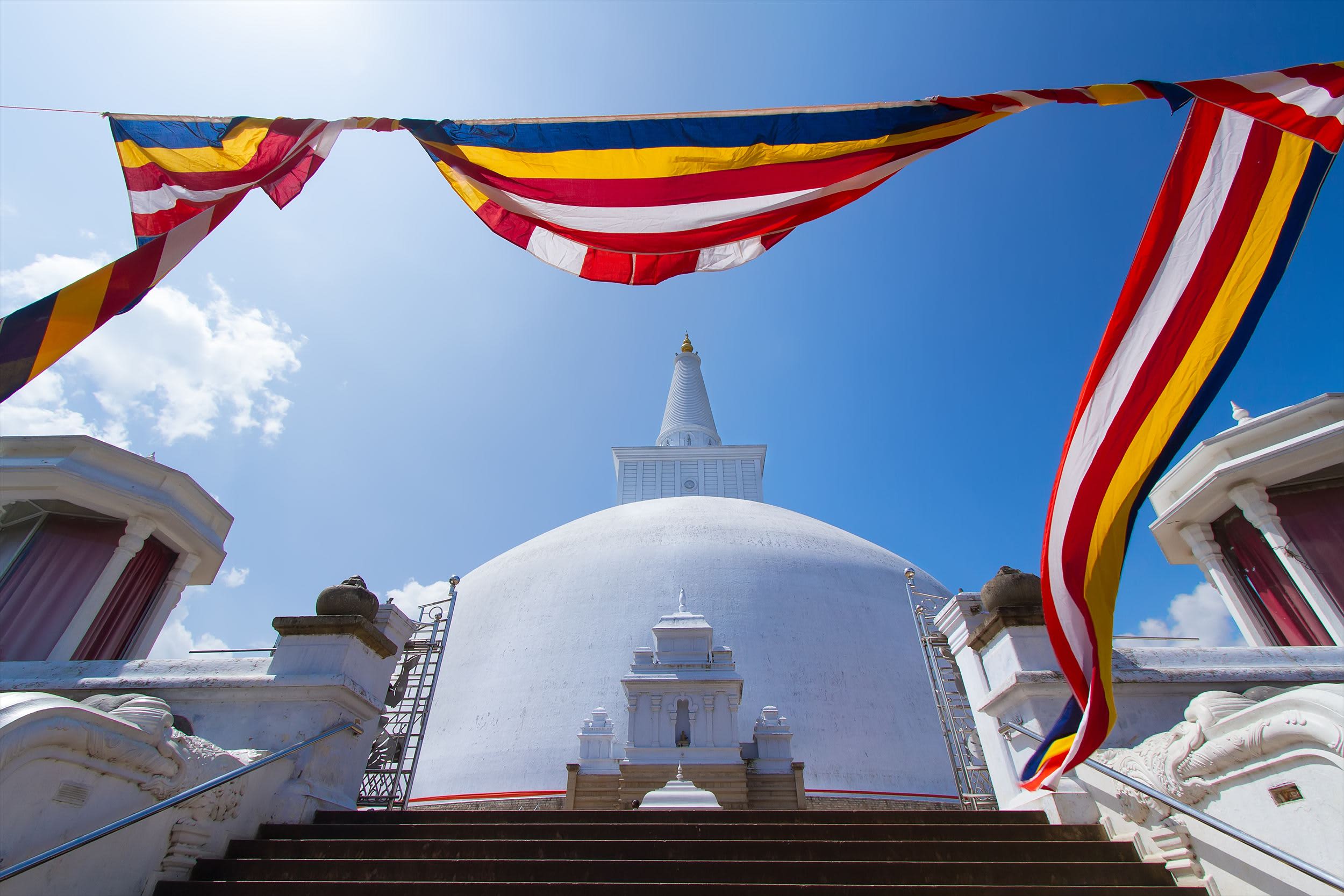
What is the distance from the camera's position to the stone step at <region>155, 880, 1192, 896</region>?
13.0ft

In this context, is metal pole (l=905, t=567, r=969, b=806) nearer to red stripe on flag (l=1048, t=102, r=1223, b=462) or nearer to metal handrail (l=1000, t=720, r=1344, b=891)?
metal handrail (l=1000, t=720, r=1344, b=891)

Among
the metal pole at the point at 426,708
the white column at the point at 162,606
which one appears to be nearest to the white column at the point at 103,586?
the white column at the point at 162,606

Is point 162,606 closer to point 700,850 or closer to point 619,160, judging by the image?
point 700,850

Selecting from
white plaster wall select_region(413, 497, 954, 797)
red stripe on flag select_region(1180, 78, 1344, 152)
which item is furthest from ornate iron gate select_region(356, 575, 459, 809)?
red stripe on flag select_region(1180, 78, 1344, 152)

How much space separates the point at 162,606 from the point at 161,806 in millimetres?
9844

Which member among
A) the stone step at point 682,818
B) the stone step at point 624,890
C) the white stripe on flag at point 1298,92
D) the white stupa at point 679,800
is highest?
the white stripe on flag at point 1298,92

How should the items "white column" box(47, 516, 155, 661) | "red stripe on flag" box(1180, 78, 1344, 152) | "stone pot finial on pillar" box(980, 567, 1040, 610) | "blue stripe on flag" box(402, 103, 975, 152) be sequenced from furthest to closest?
"white column" box(47, 516, 155, 661) < "stone pot finial on pillar" box(980, 567, 1040, 610) < "blue stripe on flag" box(402, 103, 975, 152) < "red stripe on flag" box(1180, 78, 1344, 152)

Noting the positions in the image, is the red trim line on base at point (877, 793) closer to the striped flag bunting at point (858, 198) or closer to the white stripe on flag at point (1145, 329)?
the striped flag bunting at point (858, 198)

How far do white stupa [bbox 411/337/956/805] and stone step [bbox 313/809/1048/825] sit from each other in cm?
761

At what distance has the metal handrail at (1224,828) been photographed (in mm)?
Result: 3096

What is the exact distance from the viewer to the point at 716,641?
14.4 meters

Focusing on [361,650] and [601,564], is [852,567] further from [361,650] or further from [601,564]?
[361,650]

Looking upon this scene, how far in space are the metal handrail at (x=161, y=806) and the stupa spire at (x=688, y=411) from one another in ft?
87.0

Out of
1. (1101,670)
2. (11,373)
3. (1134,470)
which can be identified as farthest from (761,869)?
(11,373)
